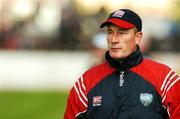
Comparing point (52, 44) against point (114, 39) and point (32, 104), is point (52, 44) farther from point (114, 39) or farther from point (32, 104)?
point (114, 39)

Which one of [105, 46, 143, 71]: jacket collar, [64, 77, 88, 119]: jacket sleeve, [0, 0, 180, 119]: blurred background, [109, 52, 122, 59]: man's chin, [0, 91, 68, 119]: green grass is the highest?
[109, 52, 122, 59]: man's chin

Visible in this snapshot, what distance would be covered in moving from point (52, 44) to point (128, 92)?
1683 centimetres

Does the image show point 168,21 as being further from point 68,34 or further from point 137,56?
point 137,56

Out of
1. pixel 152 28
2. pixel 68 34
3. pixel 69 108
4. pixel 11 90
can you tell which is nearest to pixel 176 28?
pixel 152 28

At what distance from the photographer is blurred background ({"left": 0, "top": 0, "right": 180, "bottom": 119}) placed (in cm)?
2580

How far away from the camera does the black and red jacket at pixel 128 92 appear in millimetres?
10516

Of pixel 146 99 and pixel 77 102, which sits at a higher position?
pixel 146 99

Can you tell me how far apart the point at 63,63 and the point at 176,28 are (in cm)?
388

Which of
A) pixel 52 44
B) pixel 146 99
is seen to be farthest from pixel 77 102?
pixel 52 44

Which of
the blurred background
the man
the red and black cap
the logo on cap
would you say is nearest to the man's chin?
the man

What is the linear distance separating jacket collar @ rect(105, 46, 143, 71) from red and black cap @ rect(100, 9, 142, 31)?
0.32 meters

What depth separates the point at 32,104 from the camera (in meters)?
24.2

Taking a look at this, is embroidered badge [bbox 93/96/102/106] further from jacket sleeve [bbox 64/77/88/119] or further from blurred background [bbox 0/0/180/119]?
blurred background [bbox 0/0/180/119]

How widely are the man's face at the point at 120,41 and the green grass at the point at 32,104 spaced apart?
985 cm
